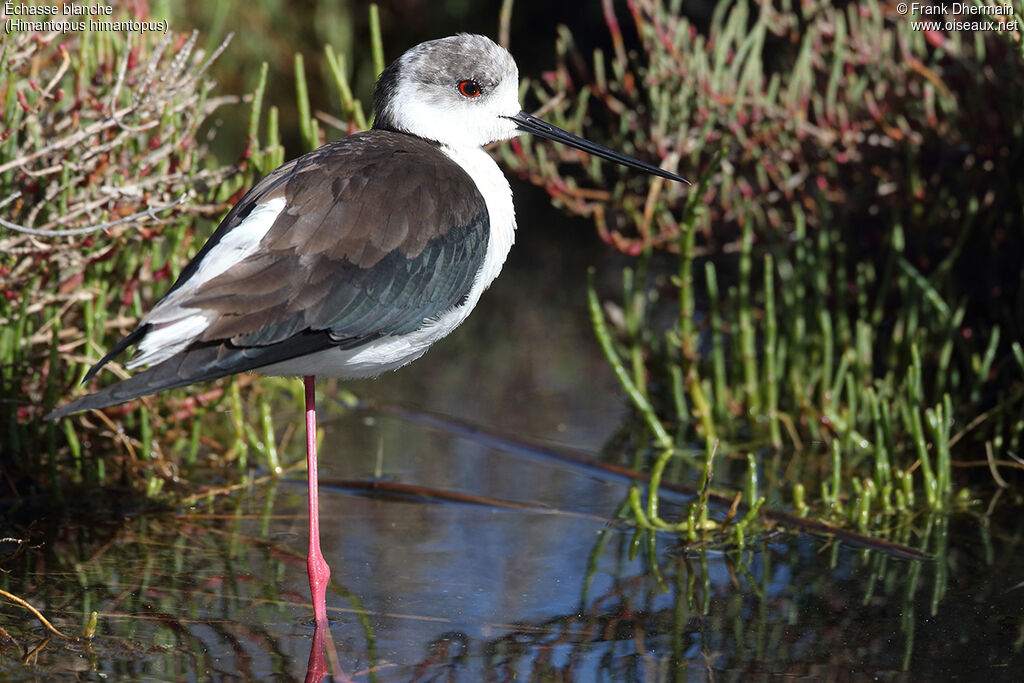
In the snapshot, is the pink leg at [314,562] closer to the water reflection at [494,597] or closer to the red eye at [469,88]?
the water reflection at [494,597]

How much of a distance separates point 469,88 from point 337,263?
86 centimetres

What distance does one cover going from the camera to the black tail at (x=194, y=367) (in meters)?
2.50

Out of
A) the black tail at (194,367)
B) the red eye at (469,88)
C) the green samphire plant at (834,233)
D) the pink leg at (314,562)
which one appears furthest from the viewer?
the green samphire plant at (834,233)

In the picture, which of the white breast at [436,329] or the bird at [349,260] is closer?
the bird at [349,260]

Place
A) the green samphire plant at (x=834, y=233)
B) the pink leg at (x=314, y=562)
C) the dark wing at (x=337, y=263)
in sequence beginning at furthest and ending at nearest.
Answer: the green samphire plant at (x=834, y=233) → the pink leg at (x=314, y=562) → the dark wing at (x=337, y=263)

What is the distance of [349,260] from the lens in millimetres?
2885

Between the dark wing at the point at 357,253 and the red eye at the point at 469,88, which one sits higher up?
the red eye at the point at 469,88

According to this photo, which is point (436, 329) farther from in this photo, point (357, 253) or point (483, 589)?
point (483, 589)

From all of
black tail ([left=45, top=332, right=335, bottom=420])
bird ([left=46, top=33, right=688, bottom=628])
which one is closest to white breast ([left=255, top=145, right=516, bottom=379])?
bird ([left=46, top=33, right=688, bottom=628])

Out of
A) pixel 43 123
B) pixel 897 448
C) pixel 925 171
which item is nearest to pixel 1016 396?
pixel 897 448

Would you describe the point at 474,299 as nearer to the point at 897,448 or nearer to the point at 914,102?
the point at 897,448

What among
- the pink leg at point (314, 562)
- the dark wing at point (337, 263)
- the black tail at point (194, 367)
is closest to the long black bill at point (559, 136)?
the dark wing at point (337, 263)

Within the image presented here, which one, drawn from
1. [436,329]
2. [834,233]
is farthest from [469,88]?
[834,233]

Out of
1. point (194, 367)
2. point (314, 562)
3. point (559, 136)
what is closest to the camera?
point (194, 367)
